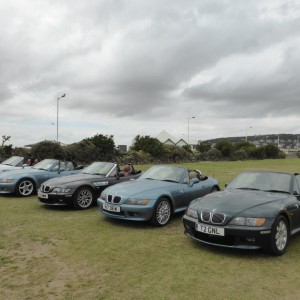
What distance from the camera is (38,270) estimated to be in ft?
16.3

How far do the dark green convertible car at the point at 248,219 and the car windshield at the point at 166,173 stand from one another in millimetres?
2205

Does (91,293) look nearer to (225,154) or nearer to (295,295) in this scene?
(295,295)

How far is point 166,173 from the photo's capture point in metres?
9.06

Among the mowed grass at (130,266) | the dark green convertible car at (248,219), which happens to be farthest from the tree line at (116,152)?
the dark green convertible car at (248,219)

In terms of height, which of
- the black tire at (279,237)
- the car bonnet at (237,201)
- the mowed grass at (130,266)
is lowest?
the mowed grass at (130,266)

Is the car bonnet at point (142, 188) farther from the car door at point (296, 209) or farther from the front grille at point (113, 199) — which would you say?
the car door at point (296, 209)

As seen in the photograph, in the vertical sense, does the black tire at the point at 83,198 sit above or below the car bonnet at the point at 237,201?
below

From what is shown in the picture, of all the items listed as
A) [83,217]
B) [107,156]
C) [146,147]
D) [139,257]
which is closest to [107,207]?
[83,217]

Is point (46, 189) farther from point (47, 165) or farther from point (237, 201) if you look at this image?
point (237, 201)

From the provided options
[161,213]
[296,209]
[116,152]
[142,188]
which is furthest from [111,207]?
[116,152]

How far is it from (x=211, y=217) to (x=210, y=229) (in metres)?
0.19

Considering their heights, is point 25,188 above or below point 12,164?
below

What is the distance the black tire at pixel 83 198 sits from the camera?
958 cm

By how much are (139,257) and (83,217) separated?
3.43m
